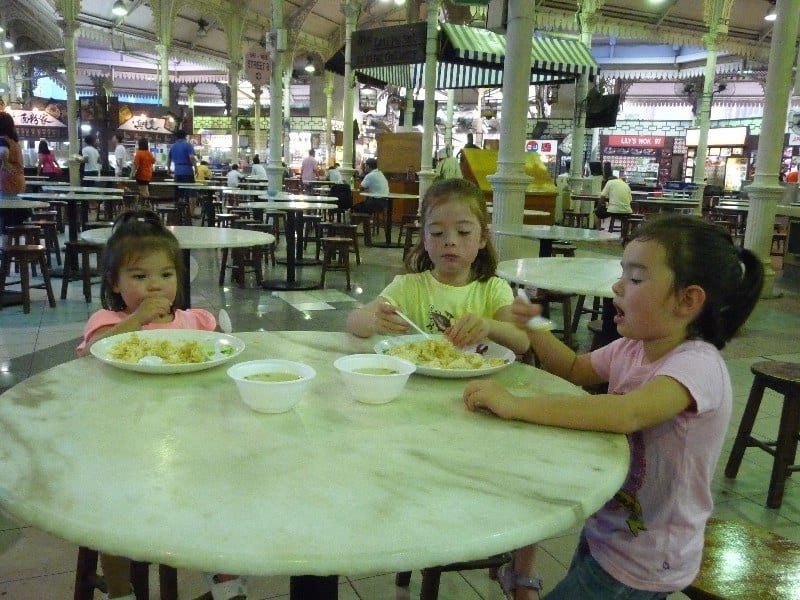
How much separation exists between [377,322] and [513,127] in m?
4.53

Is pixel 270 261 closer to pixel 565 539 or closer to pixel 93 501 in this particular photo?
pixel 565 539

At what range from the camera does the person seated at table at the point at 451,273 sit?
200 centimetres

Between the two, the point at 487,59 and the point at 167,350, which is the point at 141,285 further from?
the point at 487,59

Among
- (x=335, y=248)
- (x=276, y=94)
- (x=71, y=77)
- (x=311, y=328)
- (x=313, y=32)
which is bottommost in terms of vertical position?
(x=311, y=328)

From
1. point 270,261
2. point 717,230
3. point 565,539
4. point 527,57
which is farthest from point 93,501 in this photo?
point 270,261

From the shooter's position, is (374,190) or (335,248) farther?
(374,190)

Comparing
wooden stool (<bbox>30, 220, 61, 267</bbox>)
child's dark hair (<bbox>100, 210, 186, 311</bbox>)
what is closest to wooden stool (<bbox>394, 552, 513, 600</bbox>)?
child's dark hair (<bbox>100, 210, 186, 311</bbox>)

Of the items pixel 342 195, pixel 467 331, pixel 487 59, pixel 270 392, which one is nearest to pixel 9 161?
pixel 342 195

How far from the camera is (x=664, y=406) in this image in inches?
47.4

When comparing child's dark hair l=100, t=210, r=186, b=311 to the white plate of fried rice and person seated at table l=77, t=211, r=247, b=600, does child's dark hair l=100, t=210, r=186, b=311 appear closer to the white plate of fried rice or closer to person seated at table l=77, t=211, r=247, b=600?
person seated at table l=77, t=211, r=247, b=600

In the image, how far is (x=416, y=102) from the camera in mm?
21781

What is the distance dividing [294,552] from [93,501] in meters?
0.30

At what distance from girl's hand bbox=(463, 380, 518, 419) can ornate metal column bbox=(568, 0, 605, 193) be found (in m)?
12.6

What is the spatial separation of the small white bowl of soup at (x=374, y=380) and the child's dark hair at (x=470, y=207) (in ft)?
2.70
